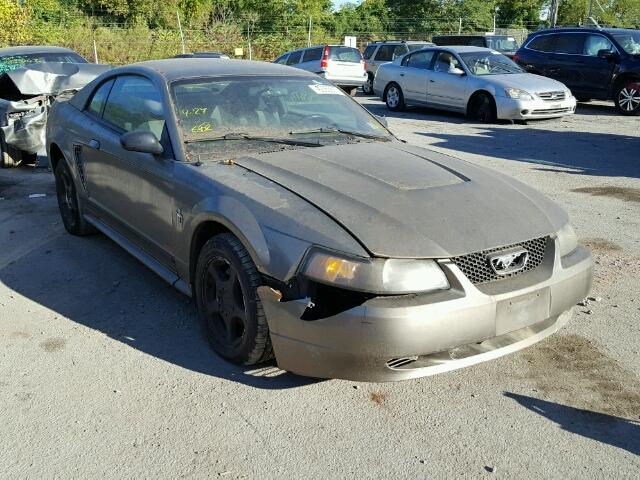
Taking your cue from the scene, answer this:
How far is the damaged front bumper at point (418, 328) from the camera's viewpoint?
2969 mm

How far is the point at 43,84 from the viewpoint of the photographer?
912 centimetres

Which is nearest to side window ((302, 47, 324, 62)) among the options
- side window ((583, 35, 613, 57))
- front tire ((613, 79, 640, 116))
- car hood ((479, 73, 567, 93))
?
car hood ((479, 73, 567, 93))

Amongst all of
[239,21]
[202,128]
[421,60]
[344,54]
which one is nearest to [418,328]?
[202,128]

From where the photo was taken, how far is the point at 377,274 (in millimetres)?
2986

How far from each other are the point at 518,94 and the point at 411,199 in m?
10.2

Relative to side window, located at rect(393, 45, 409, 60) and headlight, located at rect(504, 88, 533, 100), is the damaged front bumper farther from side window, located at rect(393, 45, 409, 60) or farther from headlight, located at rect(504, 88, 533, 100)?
side window, located at rect(393, 45, 409, 60)

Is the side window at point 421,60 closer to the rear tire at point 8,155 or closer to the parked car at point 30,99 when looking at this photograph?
the parked car at point 30,99

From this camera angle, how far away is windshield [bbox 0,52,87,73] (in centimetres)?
1013

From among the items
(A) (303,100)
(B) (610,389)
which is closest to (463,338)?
(B) (610,389)

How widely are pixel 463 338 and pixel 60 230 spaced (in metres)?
4.47

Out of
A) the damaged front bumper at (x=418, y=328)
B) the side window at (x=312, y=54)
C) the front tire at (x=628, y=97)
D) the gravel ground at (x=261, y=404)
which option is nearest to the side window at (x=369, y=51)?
the side window at (x=312, y=54)

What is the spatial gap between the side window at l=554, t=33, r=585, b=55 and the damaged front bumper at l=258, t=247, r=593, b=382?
44.3 feet

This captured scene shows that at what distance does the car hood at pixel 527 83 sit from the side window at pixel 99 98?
9.39 meters

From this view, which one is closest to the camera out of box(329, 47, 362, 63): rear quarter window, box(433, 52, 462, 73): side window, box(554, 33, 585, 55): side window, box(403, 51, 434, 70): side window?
box(433, 52, 462, 73): side window
